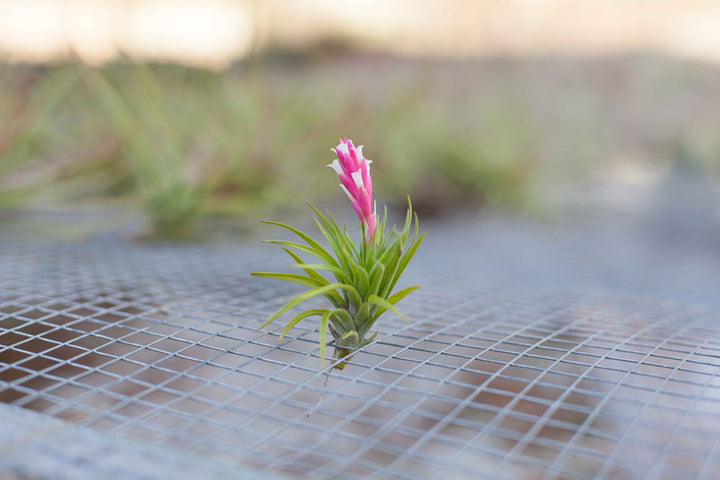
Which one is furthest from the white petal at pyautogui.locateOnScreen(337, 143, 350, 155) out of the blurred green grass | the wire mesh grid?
the blurred green grass

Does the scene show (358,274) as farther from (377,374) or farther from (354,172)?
(377,374)

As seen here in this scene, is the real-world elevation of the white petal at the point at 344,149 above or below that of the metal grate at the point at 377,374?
above

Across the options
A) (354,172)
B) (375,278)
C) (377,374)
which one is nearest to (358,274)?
(375,278)

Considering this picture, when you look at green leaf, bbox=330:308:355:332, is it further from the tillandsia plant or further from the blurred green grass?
the blurred green grass

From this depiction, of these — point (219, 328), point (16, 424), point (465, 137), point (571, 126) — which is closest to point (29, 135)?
point (219, 328)

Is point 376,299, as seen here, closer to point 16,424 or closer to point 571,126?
point 16,424

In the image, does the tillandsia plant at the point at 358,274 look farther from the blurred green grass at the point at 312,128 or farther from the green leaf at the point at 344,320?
the blurred green grass at the point at 312,128

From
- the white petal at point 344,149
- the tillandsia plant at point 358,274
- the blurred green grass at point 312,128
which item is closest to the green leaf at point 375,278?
the tillandsia plant at point 358,274
